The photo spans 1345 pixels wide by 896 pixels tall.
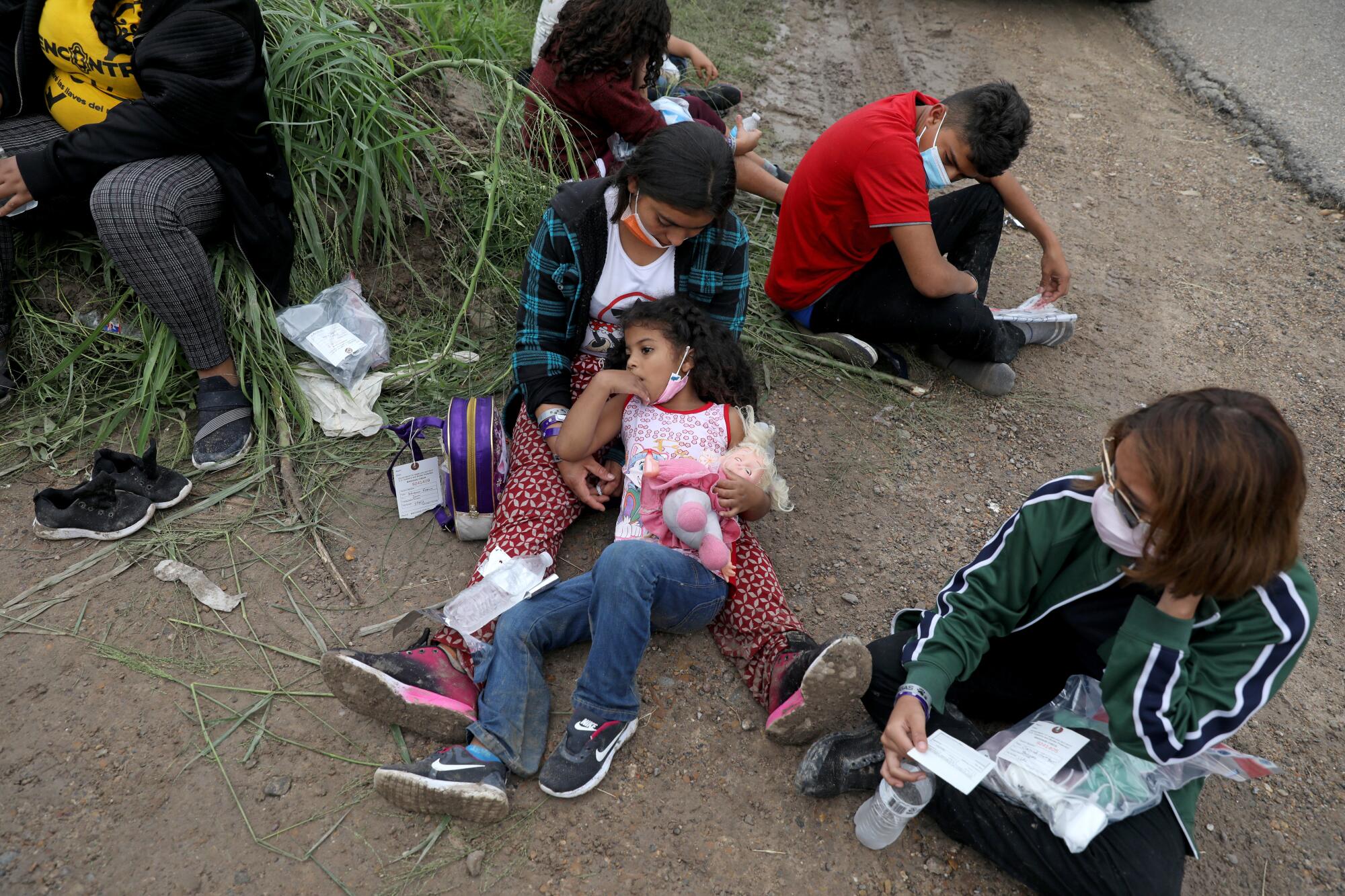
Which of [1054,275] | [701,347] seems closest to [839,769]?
[701,347]

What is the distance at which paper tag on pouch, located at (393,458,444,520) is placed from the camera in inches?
99.6

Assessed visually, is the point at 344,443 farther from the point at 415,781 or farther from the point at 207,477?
the point at 415,781

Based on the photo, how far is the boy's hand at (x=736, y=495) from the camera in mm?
2066

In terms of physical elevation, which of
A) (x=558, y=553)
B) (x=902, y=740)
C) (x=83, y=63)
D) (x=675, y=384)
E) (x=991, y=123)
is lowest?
(x=558, y=553)

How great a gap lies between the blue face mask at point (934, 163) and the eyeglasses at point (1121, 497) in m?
1.64

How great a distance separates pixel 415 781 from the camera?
175 centimetres

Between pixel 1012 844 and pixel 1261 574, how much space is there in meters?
0.74

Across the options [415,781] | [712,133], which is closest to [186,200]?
[712,133]

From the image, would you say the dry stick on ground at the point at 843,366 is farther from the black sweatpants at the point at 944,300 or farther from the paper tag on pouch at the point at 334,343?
the paper tag on pouch at the point at 334,343

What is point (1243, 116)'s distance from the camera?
17.5 feet

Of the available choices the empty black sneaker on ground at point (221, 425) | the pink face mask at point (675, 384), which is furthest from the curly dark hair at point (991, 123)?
the empty black sneaker on ground at point (221, 425)

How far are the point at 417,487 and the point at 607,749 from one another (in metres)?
1.04

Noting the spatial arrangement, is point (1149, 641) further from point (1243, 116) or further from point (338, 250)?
point (1243, 116)

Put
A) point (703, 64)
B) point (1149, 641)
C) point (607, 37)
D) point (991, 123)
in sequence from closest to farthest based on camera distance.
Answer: point (1149, 641) < point (991, 123) < point (607, 37) < point (703, 64)
